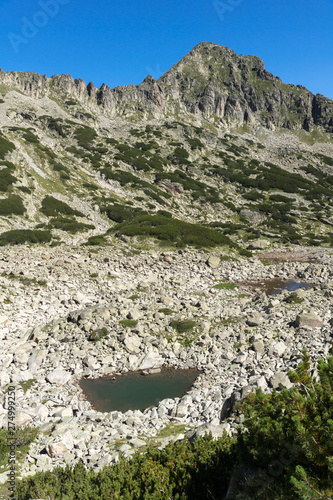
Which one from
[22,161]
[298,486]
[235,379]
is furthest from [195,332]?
[22,161]

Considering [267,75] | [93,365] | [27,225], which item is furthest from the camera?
[267,75]

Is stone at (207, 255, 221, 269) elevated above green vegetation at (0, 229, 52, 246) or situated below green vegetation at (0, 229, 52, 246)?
below

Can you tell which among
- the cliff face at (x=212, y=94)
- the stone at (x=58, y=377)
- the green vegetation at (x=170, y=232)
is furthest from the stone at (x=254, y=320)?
the cliff face at (x=212, y=94)

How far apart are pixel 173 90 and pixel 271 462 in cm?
14494

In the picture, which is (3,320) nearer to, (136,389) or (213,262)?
(136,389)

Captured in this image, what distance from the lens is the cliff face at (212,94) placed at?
10972 centimetres

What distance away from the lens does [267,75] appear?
151 m

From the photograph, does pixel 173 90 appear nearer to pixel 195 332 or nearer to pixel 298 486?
pixel 195 332

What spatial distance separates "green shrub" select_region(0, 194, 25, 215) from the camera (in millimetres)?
39375

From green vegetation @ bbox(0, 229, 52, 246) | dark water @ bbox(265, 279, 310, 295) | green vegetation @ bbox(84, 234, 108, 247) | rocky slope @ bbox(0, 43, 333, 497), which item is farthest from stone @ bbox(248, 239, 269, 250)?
green vegetation @ bbox(0, 229, 52, 246)

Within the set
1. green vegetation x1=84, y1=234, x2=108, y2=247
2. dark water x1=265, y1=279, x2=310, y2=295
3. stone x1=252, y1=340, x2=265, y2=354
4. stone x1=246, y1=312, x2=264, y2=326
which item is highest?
green vegetation x1=84, y1=234, x2=108, y2=247

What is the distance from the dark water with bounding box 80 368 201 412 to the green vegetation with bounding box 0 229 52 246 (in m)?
22.9

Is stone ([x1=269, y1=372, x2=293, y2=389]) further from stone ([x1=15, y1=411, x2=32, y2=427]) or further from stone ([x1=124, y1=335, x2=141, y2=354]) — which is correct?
stone ([x1=15, y1=411, x2=32, y2=427])

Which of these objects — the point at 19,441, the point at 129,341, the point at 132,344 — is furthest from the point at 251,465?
the point at 129,341
